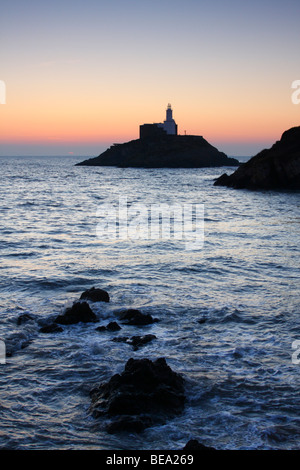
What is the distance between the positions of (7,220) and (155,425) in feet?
72.8

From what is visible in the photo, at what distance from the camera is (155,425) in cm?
545

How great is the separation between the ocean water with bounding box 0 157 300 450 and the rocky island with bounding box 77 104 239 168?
123463 mm

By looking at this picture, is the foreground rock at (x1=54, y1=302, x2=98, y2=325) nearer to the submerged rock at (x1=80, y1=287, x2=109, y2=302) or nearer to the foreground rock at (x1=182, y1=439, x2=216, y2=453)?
the submerged rock at (x1=80, y1=287, x2=109, y2=302)

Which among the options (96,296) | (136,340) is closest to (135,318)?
(136,340)

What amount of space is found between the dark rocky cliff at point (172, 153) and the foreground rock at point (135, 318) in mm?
130712

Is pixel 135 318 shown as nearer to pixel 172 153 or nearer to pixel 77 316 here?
pixel 77 316

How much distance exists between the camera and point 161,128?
148375 mm

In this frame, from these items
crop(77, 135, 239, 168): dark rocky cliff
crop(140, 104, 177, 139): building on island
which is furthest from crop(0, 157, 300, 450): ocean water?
crop(140, 104, 177, 139): building on island

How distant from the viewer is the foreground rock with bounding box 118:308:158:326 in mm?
9055

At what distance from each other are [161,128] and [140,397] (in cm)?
14801

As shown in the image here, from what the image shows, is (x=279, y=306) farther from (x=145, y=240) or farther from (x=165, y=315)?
(x=145, y=240)

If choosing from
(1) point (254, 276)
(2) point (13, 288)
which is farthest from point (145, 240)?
(2) point (13, 288)

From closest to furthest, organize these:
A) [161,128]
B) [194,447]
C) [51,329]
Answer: [194,447]
[51,329]
[161,128]

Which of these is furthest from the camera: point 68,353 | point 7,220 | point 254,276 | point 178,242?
point 7,220
